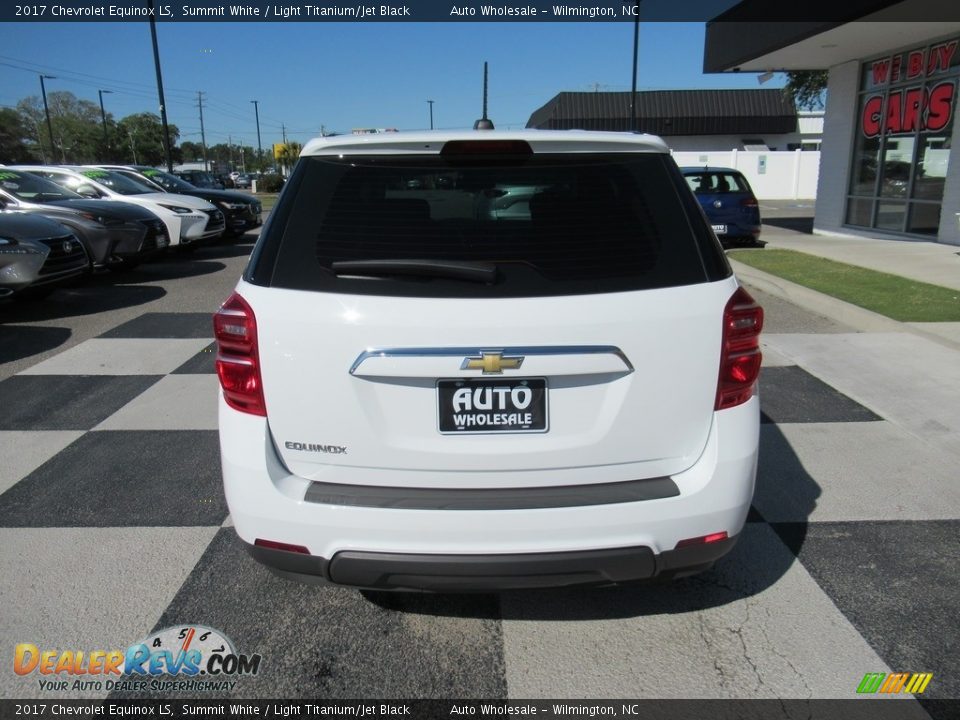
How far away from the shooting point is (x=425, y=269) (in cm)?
223

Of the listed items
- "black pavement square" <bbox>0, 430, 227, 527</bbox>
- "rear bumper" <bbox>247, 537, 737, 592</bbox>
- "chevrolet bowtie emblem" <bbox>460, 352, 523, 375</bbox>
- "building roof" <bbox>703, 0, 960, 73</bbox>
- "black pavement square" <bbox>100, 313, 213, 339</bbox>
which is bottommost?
"black pavement square" <bbox>0, 430, 227, 527</bbox>

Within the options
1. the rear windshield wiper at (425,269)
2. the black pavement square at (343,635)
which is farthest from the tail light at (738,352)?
the black pavement square at (343,635)

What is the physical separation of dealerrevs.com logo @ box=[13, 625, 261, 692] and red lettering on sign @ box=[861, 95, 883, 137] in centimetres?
1724

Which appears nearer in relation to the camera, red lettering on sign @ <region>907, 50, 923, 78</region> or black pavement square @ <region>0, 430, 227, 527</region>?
black pavement square @ <region>0, 430, 227, 527</region>

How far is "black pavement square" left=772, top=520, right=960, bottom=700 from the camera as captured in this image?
257 cm

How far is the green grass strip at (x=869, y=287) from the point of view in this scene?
25.2 feet

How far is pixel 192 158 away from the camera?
143125 mm

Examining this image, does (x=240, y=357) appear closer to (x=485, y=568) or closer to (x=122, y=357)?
(x=485, y=568)

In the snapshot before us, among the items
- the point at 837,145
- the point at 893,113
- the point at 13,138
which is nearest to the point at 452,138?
the point at 893,113

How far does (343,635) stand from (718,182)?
1372cm

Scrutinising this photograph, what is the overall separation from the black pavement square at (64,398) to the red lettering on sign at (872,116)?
52.0 ft

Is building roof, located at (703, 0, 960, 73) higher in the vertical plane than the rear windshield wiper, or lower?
higher

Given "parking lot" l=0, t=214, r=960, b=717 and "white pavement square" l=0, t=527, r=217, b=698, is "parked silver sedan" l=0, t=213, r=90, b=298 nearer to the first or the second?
"parking lot" l=0, t=214, r=960, b=717

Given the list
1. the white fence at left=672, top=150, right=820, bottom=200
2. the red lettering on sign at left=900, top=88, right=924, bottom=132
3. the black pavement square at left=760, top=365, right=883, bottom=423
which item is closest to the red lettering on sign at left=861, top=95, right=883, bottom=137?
the red lettering on sign at left=900, top=88, right=924, bottom=132
